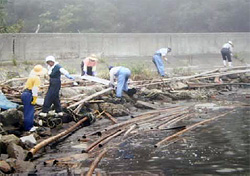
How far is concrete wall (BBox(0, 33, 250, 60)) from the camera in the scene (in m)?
21.8

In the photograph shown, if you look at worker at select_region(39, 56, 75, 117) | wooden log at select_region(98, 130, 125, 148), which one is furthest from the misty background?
wooden log at select_region(98, 130, 125, 148)

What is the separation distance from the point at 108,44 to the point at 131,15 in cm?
1284

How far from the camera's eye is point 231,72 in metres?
21.4

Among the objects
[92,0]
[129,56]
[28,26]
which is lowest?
[129,56]

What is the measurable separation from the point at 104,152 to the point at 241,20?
98.0 feet

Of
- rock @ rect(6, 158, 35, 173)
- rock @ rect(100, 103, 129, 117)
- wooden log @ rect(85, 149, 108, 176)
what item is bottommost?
rock @ rect(6, 158, 35, 173)

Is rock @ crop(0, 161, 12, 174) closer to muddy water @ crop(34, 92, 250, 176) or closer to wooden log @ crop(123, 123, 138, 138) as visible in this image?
muddy water @ crop(34, 92, 250, 176)

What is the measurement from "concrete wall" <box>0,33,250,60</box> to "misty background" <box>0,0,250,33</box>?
5818 mm

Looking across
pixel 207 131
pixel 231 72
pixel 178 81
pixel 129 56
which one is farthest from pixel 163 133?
pixel 129 56

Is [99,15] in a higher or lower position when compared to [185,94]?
higher

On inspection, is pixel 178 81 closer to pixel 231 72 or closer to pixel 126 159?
pixel 231 72

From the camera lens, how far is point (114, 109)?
13.5 metres

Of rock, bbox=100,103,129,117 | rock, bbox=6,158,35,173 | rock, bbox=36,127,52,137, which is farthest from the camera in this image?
rock, bbox=100,103,129,117

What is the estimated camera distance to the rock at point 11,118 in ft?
34.0
